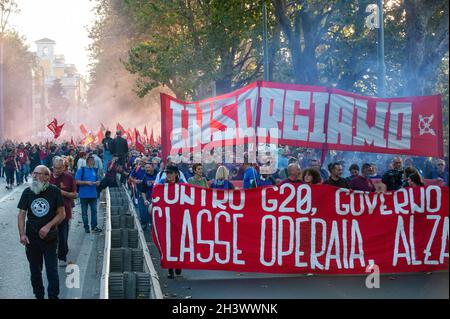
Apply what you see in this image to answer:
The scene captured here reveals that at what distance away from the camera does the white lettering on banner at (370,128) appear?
13406mm

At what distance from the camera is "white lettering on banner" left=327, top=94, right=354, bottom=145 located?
529 inches

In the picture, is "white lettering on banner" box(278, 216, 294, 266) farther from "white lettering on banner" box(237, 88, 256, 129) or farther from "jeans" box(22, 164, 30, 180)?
"jeans" box(22, 164, 30, 180)

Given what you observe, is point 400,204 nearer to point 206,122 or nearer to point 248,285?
point 248,285

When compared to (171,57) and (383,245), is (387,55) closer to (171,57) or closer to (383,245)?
(171,57)

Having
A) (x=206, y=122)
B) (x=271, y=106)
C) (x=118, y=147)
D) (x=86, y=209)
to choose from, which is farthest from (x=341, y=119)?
(x=118, y=147)

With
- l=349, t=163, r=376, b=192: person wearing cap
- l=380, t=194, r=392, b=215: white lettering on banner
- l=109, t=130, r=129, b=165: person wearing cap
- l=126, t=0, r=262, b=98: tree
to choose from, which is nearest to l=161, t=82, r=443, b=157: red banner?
l=349, t=163, r=376, b=192: person wearing cap

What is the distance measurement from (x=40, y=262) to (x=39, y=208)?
24.1 inches

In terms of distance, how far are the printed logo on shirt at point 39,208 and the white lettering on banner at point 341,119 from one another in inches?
202

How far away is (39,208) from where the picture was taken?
9.89m

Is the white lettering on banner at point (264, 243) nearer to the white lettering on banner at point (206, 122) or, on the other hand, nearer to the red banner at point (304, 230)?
the red banner at point (304, 230)

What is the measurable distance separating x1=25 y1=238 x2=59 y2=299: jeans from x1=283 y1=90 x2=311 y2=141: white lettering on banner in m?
4.60
